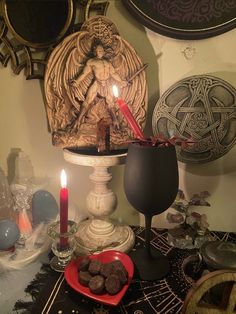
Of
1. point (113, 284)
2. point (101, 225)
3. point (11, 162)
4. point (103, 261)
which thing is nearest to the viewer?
point (113, 284)

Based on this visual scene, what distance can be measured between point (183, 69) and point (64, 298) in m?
0.64

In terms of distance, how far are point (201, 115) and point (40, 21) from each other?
1.68 ft

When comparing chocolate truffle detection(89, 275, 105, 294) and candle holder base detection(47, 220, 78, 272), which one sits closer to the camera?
chocolate truffle detection(89, 275, 105, 294)

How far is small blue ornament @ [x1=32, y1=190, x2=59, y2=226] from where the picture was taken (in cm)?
83

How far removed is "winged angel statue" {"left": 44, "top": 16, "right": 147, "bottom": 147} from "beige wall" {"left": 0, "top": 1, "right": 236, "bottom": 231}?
64mm

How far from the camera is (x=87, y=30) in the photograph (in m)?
0.74

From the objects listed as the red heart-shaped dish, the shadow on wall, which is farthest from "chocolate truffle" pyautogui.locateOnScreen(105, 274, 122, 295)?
the shadow on wall

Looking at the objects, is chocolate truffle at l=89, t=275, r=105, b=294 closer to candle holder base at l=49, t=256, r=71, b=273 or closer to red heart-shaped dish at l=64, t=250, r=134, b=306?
red heart-shaped dish at l=64, t=250, r=134, b=306

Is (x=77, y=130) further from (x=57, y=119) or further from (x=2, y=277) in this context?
(x=2, y=277)

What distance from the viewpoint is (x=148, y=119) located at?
84 centimetres

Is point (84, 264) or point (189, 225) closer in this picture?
point (84, 264)

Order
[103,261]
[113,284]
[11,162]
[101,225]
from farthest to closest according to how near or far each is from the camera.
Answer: [11,162] → [101,225] → [103,261] → [113,284]

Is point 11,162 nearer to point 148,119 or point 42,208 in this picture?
point 42,208

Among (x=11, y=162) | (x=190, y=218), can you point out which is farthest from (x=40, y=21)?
(x=190, y=218)
